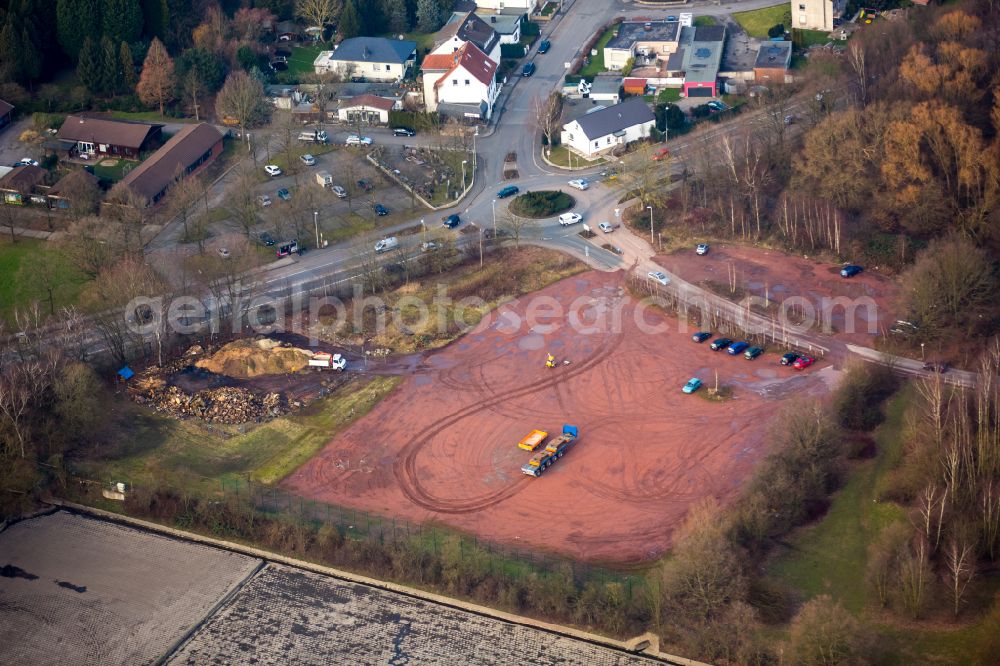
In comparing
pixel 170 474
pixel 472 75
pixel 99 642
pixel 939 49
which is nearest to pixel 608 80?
pixel 472 75

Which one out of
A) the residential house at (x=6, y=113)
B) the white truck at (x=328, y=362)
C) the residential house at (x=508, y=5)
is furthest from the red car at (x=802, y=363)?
the residential house at (x=6, y=113)

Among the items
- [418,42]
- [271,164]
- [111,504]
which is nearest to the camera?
[111,504]

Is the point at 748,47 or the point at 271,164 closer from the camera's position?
the point at 271,164

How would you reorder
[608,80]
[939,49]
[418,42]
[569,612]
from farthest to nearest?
1. [418,42]
2. [608,80]
3. [939,49]
4. [569,612]

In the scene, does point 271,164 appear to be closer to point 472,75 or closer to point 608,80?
point 472,75

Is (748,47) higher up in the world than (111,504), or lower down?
higher up

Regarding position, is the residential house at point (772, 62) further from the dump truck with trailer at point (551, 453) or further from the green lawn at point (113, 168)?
the green lawn at point (113, 168)

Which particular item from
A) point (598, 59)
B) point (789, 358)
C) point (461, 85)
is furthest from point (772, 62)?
point (789, 358)
